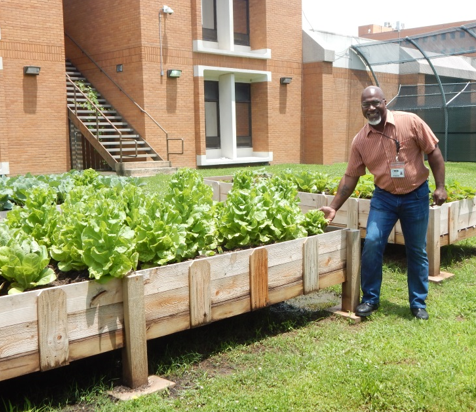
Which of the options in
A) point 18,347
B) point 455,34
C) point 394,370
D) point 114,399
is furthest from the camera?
point 455,34

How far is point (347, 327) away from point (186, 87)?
17999mm

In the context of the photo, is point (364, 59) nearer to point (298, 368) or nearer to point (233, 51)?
point (233, 51)

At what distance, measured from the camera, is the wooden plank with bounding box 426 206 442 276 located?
7000 millimetres

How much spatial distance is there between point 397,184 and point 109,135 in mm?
16718

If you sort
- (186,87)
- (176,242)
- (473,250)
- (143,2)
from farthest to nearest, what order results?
(186,87) < (143,2) < (473,250) < (176,242)

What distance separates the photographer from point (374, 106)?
5.51m

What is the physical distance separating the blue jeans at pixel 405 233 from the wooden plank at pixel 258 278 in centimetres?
114

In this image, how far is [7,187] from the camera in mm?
8609

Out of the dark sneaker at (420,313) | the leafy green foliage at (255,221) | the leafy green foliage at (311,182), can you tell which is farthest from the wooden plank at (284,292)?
the leafy green foliage at (311,182)

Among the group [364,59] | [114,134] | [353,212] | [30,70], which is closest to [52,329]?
[353,212]

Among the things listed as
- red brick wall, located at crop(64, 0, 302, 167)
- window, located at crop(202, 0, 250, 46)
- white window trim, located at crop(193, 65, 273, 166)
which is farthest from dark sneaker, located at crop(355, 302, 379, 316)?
window, located at crop(202, 0, 250, 46)

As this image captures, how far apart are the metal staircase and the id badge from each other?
46.0 ft

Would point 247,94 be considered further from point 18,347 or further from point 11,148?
point 18,347

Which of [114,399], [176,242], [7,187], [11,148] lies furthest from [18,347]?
[11,148]
